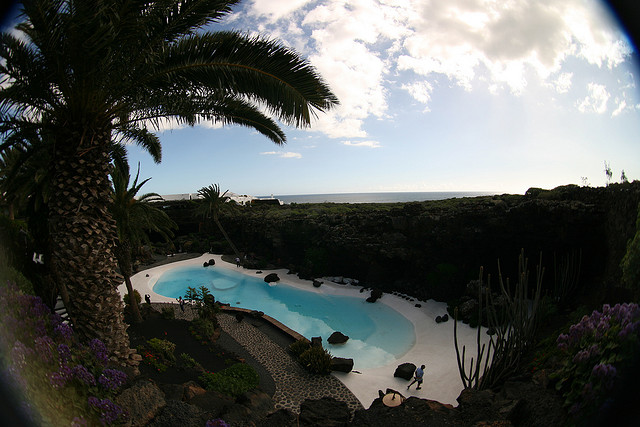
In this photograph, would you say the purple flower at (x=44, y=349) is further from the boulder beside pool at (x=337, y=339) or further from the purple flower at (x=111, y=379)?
the boulder beside pool at (x=337, y=339)

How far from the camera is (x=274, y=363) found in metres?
9.53

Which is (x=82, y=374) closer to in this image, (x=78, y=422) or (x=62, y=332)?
(x=78, y=422)

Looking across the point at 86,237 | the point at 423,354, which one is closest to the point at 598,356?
the point at 423,354

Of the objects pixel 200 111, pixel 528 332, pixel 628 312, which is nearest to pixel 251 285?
pixel 200 111

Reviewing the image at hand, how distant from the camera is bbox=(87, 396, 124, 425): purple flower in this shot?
3.98m

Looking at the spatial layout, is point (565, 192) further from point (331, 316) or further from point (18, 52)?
point (18, 52)

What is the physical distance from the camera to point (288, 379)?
866 centimetres

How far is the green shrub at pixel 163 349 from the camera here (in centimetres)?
812

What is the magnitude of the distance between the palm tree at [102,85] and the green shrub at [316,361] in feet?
16.9

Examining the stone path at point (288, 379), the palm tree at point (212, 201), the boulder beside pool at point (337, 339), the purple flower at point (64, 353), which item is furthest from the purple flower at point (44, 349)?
the palm tree at point (212, 201)

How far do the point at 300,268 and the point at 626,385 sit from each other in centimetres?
1939

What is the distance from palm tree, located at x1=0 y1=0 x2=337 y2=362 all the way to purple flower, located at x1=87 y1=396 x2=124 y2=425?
6.15 ft

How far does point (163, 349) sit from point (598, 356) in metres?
9.51

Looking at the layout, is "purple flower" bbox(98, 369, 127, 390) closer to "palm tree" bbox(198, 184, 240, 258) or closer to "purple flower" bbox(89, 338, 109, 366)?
"purple flower" bbox(89, 338, 109, 366)
